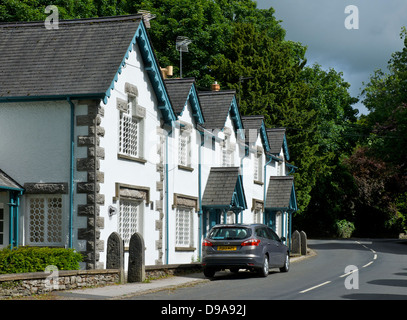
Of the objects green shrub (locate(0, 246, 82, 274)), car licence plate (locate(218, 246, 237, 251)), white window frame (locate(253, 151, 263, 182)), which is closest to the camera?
green shrub (locate(0, 246, 82, 274))

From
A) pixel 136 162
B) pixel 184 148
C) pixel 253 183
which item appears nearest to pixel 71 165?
pixel 136 162

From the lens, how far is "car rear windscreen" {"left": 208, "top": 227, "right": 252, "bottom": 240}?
2252 centimetres

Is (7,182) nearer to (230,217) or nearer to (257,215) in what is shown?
(230,217)

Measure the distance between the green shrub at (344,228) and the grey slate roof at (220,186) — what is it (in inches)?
1472

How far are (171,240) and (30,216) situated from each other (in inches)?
261

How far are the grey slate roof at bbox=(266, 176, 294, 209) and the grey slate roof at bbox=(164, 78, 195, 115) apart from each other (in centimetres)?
1371

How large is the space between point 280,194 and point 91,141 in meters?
21.6

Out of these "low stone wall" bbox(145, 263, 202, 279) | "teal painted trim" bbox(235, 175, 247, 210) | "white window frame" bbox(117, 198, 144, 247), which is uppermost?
"teal painted trim" bbox(235, 175, 247, 210)

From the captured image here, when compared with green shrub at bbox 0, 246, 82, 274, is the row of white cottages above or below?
above

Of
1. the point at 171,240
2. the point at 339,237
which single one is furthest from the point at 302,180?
the point at 171,240

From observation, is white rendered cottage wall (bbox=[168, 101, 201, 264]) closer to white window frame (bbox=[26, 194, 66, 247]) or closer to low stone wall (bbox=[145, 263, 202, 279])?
low stone wall (bbox=[145, 263, 202, 279])

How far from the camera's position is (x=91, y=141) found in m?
21.0

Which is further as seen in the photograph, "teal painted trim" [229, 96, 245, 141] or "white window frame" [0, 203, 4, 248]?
"teal painted trim" [229, 96, 245, 141]

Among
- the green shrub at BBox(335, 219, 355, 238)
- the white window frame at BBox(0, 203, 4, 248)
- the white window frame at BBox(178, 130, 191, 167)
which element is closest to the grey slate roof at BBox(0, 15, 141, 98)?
the white window frame at BBox(0, 203, 4, 248)
